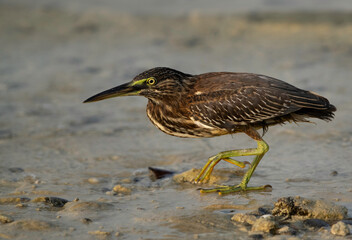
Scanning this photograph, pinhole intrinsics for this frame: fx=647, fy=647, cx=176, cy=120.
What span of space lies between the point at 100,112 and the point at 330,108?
407cm

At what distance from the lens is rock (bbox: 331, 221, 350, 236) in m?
5.18

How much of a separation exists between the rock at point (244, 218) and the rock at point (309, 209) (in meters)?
0.27

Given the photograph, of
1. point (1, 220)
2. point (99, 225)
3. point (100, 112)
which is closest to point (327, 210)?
point (99, 225)

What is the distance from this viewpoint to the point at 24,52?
13.1m

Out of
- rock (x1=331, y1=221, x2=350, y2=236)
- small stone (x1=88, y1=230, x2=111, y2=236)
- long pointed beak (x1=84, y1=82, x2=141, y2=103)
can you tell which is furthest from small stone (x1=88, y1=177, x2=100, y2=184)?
rock (x1=331, y1=221, x2=350, y2=236)

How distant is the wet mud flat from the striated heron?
53cm

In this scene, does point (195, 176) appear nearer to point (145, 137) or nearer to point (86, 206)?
point (86, 206)

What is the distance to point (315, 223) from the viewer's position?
17.9 ft

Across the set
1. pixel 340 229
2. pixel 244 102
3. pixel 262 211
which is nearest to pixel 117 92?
pixel 244 102

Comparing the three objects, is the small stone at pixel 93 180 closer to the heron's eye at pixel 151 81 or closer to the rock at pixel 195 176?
the rock at pixel 195 176

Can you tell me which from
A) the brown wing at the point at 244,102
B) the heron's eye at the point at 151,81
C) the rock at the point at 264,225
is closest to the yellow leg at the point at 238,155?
the brown wing at the point at 244,102

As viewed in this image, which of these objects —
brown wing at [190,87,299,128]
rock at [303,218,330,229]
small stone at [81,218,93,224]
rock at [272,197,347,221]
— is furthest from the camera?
brown wing at [190,87,299,128]

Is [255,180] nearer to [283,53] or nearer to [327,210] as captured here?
[327,210]

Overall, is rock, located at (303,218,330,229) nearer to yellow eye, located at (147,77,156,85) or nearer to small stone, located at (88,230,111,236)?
small stone, located at (88,230,111,236)
